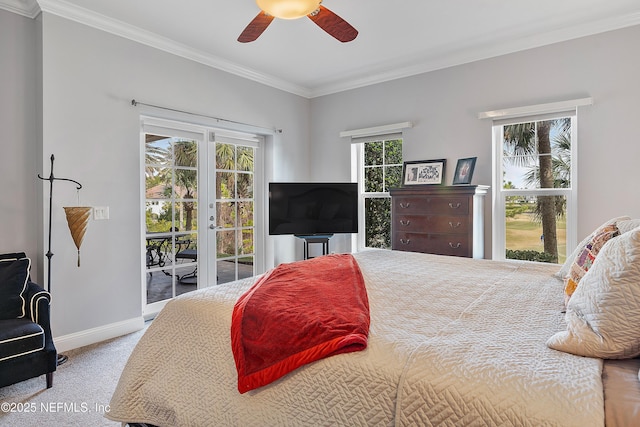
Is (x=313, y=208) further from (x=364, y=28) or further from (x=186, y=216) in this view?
(x=364, y=28)

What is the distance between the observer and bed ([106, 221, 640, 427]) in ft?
2.89

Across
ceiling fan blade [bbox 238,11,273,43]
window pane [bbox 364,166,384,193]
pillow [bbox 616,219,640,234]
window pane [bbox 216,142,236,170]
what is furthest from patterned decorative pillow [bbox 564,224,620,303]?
window pane [bbox 216,142,236,170]

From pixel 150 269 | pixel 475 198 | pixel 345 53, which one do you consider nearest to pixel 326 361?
pixel 475 198

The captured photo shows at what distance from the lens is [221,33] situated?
3400 mm

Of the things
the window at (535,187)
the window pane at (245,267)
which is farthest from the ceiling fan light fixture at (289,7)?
the window pane at (245,267)

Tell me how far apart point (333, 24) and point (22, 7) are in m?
2.42

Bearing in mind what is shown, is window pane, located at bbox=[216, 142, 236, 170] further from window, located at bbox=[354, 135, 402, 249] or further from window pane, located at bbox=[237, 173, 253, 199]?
window, located at bbox=[354, 135, 402, 249]

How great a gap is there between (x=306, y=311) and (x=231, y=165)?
338cm

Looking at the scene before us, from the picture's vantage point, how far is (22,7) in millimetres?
2850

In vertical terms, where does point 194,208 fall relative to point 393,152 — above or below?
below

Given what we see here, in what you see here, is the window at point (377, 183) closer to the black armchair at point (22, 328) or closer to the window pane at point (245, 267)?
the window pane at point (245, 267)

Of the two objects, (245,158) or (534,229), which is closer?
(534,229)

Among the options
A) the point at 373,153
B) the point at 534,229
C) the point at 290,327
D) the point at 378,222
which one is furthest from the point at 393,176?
the point at 290,327

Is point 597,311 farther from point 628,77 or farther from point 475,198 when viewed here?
point 628,77
